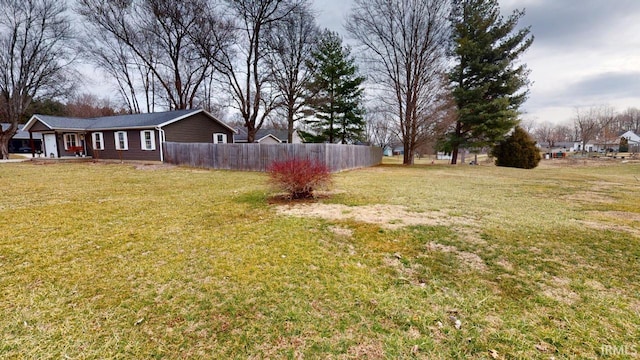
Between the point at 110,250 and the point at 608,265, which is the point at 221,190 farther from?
the point at 608,265

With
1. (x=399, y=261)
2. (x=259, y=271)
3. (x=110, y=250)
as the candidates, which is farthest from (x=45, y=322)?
(x=399, y=261)

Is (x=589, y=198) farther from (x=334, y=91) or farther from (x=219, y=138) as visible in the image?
(x=219, y=138)

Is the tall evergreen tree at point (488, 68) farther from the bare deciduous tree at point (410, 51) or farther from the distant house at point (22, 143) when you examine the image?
the distant house at point (22, 143)

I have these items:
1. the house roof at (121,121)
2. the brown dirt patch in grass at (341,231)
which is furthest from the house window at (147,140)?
the brown dirt patch in grass at (341,231)

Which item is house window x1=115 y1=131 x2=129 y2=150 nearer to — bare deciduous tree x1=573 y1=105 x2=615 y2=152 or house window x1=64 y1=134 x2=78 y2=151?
house window x1=64 y1=134 x2=78 y2=151

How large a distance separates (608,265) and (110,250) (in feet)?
20.1

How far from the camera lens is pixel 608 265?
3.18 m

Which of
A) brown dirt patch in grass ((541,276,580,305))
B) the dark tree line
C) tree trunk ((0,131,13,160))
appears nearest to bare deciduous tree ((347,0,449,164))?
the dark tree line

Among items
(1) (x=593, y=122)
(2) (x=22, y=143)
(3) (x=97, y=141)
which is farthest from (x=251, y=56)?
(1) (x=593, y=122)

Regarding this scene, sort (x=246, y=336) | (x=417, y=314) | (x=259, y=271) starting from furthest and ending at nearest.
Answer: (x=259, y=271), (x=417, y=314), (x=246, y=336)

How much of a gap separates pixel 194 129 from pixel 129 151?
463 centimetres

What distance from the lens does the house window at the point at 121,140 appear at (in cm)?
1906

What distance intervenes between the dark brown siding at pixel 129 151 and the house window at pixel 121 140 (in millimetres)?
270

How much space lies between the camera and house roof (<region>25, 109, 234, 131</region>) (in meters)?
18.1
